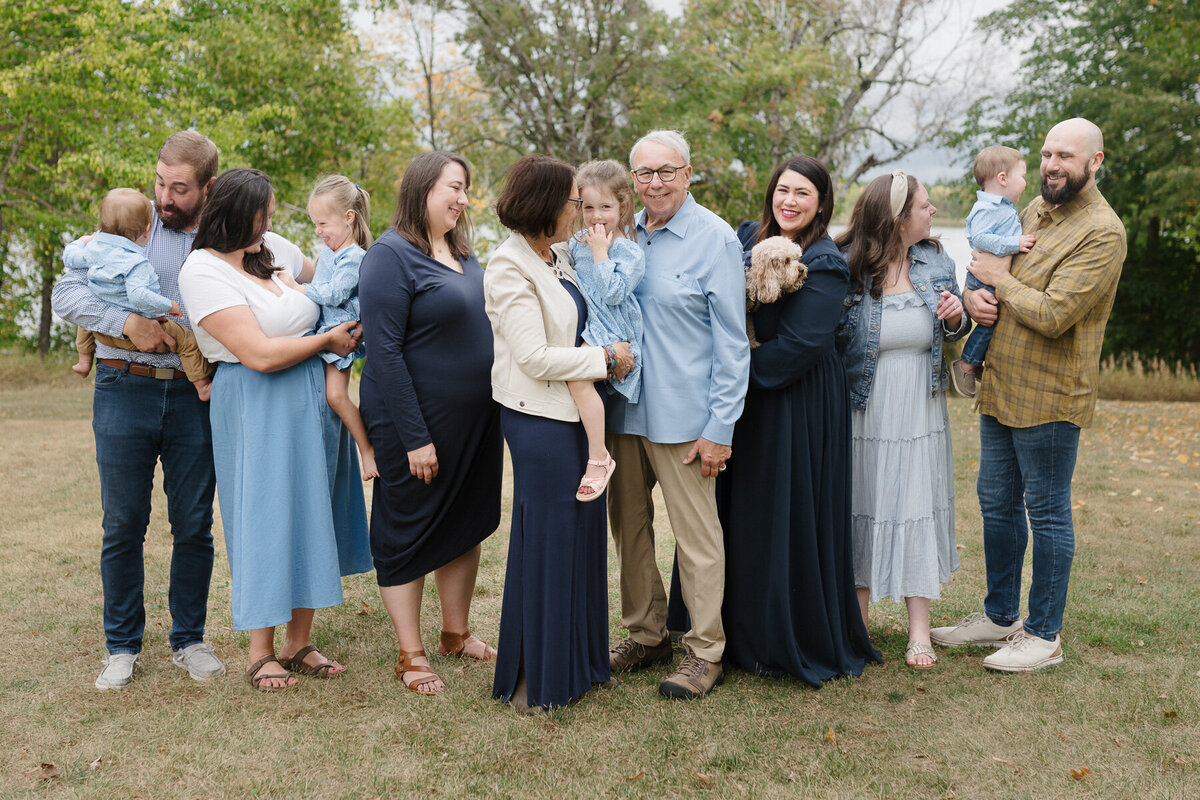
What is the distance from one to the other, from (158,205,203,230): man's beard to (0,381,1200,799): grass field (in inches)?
79.7

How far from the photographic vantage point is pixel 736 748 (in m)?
3.46

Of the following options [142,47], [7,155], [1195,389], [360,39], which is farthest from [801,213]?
[360,39]

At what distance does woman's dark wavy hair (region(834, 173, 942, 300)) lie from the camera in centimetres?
418

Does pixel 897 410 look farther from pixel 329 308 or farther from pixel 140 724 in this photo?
pixel 140 724

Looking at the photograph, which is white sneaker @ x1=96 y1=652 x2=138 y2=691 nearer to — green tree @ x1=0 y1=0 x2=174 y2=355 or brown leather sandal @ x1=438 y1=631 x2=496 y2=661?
brown leather sandal @ x1=438 y1=631 x2=496 y2=661

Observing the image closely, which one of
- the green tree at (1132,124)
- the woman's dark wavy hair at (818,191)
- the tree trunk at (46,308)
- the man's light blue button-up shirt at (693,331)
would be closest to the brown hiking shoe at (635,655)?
the man's light blue button-up shirt at (693,331)

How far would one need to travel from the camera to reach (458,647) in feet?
14.7

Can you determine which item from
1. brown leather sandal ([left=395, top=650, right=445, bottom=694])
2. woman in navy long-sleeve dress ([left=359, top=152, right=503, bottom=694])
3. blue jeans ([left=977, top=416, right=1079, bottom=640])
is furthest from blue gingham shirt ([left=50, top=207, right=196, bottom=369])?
blue jeans ([left=977, top=416, right=1079, bottom=640])

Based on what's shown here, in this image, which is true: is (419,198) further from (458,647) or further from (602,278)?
(458,647)

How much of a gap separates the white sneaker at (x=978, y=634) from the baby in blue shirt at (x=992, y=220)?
1.17 metres

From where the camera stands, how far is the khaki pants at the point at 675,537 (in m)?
3.88

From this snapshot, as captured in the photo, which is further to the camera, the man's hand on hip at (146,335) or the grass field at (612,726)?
the man's hand on hip at (146,335)

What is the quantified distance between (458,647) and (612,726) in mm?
1106

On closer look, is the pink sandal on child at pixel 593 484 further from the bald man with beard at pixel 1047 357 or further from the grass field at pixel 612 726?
the bald man with beard at pixel 1047 357
